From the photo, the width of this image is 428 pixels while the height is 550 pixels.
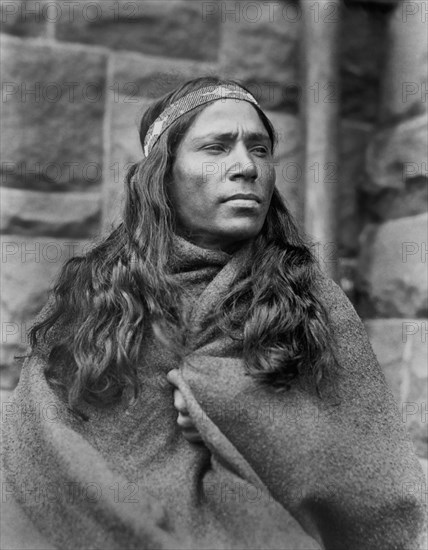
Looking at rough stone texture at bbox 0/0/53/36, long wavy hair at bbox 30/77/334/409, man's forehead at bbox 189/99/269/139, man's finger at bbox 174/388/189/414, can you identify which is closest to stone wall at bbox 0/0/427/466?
rough stone texture at bbox 0/0/53/36

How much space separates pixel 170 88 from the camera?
8.66ft

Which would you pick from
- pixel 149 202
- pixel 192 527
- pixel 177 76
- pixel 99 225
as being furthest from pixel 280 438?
Answer: pixel 177 76

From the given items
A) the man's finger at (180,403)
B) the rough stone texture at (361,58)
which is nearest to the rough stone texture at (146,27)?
the rough stone texture at (361,58)

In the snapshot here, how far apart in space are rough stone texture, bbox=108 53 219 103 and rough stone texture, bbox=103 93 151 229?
2 cm

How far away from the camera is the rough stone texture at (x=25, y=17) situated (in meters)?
2.52

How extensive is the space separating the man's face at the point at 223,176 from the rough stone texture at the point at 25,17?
890 millimetres

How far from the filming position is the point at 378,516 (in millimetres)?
1705

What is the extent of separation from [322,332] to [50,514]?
0.64 meters

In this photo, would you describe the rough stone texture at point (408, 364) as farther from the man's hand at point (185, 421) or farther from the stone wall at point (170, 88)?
the man's hand at point (185, 421)

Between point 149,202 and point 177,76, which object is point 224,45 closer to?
point 177,76

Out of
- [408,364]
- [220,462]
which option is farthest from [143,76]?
[220,462]

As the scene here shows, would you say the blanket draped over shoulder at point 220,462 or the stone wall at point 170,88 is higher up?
the stone wall at point 170,88

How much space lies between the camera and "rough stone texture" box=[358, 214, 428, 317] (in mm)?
2584

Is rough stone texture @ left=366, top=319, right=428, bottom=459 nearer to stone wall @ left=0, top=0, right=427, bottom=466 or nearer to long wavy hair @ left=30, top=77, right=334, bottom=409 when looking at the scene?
stone wall @ left=0, top=0, right=427, bottom=466
